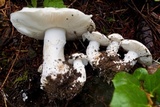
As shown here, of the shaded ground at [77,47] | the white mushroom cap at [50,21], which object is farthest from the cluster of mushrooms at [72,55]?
the shaded ground at [77,47]

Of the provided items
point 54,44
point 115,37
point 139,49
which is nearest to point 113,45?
point 115,37

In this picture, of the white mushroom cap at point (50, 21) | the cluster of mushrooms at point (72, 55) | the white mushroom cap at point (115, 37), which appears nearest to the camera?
the white mushroom cap at point (50, 21)

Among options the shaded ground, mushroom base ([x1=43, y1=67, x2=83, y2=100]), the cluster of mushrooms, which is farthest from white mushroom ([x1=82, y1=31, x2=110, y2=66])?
mushroom base ([x1=43, y1=67, x2=83, y2=100])

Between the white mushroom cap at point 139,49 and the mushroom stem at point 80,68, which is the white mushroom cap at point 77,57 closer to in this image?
the mushroom stem at point 80,68

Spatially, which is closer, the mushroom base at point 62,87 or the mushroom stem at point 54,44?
the mushroom base at point 62,87

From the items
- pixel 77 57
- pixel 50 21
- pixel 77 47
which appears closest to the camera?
pixel 50 21

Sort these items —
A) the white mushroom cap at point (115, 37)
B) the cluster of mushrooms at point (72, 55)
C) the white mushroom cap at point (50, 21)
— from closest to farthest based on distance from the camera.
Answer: the white mushroom cap at point (50, 21)
the cluster of mushrooms at point (72, 55)
the white mushroom cap at point (115, 37)

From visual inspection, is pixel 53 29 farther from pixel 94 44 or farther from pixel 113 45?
pixel 113 45
